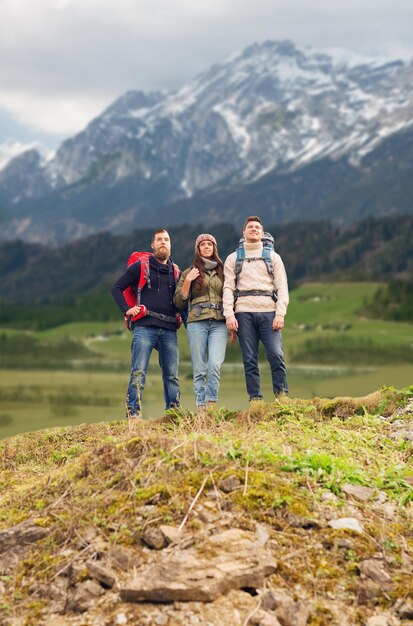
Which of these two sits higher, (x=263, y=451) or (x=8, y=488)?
(x=263, y=451)

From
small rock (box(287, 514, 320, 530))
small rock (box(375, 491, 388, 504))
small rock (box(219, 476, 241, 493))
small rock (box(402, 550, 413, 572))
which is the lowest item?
small rock (box(402, 550, 413, 572))

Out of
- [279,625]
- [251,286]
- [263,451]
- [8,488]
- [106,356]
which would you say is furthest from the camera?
[106,356]

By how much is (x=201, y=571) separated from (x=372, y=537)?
1.79m

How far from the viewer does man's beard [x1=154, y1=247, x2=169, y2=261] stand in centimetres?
1289

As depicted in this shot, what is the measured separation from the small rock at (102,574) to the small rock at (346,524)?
6.87 feet

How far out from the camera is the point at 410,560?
7.07m

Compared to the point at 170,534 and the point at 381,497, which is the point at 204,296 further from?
the point at 170,534

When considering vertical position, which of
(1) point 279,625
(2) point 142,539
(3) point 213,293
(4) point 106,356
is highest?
(3) point 213,293

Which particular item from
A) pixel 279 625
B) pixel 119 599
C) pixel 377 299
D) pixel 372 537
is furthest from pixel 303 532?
pixel 377 299

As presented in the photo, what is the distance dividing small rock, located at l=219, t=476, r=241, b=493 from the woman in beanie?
501cm

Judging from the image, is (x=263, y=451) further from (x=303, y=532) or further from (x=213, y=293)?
(x=213, y=293)

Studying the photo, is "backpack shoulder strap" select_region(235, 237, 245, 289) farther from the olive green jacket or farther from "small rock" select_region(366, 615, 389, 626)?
"small rock" select_region(366, 615, 389, 626)

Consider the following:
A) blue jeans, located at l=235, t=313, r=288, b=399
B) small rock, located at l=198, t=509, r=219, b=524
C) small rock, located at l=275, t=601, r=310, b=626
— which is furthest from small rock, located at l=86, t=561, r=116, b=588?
blue jeans, located at l=235, t=313, r=288, b=399

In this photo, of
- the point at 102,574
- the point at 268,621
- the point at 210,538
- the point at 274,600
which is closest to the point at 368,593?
the point at 274,600
